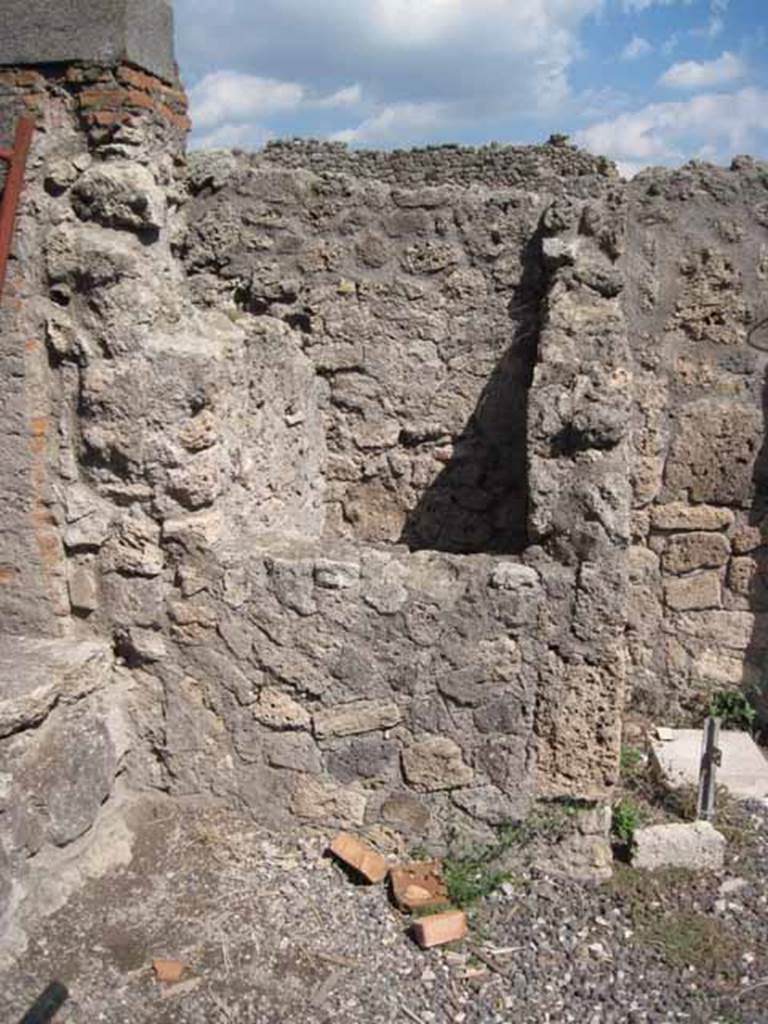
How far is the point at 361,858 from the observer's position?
311 cm

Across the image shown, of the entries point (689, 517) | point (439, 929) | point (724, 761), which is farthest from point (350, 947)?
point (689, 517)

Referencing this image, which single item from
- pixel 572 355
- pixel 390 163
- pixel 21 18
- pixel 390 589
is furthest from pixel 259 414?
pixel 390 163

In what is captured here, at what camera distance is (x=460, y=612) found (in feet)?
9.99

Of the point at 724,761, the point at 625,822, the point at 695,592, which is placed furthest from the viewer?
the point at 695,592

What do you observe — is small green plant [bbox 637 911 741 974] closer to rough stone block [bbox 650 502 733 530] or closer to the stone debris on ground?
the stone debris on ground

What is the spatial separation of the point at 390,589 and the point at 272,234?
66.8 inches

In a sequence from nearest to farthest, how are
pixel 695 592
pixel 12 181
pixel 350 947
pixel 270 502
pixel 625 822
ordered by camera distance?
1. pixel 350 947
2. pixel 12 181
3. pixel 625 822
4. pixel 270 502
5. pixel 695 592

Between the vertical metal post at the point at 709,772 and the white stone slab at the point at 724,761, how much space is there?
217mm

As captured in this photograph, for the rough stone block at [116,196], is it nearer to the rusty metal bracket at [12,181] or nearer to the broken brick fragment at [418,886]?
the rusty metal bracket at [12,181]

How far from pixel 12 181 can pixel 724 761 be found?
358 cm

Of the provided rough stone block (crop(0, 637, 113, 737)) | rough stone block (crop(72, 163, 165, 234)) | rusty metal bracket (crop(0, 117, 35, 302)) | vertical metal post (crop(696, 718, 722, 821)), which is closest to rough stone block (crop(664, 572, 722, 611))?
vertical metal post (crop(696, 718, 722, 821))

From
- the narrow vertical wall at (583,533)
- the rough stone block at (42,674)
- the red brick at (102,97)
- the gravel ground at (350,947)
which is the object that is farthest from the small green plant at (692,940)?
the red brick at (102,97)

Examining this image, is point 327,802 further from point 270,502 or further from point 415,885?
point 270,502

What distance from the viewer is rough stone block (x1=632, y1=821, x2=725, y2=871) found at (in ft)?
10.7
